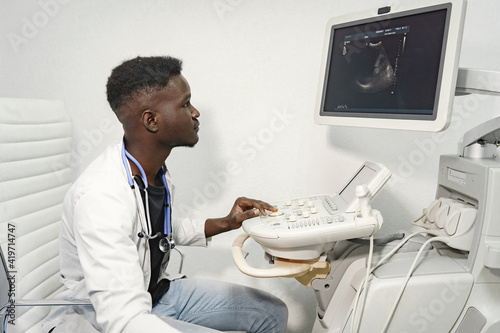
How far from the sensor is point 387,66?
106 centimetres

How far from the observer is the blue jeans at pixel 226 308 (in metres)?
1.27

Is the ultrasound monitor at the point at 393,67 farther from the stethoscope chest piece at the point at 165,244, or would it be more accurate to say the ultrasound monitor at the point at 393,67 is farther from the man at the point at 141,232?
the stethoscope chest piece at the point at 165,244

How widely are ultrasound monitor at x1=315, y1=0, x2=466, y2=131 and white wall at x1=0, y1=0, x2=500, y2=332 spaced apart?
40cm

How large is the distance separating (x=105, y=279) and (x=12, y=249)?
47 centimetres

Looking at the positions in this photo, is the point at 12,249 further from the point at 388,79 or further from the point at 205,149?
the point at 388,79

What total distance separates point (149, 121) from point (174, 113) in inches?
2.7

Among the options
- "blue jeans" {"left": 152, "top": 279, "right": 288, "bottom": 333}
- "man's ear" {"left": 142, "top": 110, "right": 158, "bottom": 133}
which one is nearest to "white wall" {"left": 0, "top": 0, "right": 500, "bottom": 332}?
"blue jeans" {"left": 152, "top": 279, "right": 288, "bottom": 333}

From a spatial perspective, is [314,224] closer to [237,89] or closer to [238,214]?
[238,214]

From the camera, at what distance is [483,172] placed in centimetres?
93

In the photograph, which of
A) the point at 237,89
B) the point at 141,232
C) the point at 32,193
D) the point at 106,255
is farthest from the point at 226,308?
the point at 237,89

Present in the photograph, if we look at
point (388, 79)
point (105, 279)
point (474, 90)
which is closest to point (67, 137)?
point (105, 279)

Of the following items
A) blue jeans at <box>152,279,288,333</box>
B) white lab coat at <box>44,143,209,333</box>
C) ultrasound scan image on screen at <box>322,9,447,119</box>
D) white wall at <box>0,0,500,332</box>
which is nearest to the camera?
white lab coat at <box>44,143,209,333</box>

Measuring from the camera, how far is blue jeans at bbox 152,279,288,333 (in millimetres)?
1271

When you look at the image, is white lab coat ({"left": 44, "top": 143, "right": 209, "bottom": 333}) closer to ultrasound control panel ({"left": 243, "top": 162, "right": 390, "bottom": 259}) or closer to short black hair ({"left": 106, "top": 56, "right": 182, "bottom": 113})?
short black hair ({"left": 106, "top": 56, "right": 182, "bottom": 113})
